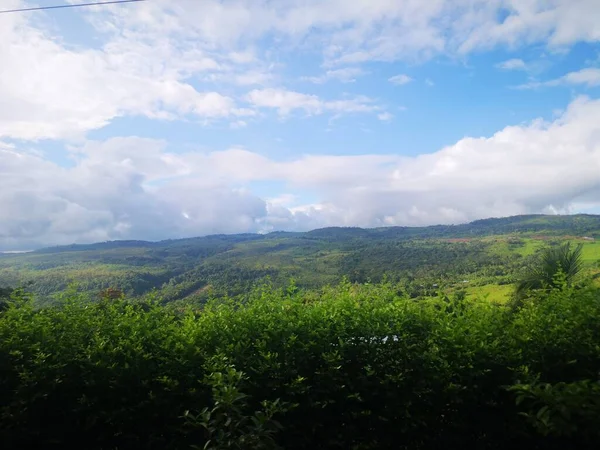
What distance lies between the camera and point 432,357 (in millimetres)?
3898

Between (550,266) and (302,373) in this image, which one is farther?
(550,266)

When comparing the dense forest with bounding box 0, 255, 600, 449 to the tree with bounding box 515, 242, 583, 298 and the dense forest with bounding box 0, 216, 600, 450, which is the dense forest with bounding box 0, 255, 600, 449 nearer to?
the dense forest with bounding box 0, 216, 600, 450

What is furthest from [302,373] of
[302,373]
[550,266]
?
[550,266]

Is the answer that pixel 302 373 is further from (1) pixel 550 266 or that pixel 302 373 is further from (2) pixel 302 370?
(1) pixel 550 266

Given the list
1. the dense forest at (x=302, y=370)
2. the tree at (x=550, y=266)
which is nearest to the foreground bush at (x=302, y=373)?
the dense forest at (x=302, y=370)

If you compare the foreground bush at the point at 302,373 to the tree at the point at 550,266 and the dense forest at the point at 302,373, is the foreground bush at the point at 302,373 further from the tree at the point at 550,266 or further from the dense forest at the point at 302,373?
the tree at the point at 550,266

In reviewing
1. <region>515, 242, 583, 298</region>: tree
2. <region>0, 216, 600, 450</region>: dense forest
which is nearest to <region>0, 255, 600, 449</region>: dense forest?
<region>0, 216, 600, 450</region>: dense forest

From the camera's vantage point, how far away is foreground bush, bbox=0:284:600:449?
3639 mm

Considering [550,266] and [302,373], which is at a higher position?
[550,266]

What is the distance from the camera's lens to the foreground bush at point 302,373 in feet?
11.9

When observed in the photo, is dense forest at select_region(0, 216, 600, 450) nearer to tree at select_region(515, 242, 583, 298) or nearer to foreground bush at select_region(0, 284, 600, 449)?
foreground bush at select_region(0, 284, 600, 449)

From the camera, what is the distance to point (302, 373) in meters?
3.83

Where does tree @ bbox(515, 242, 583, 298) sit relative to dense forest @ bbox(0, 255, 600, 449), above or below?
above

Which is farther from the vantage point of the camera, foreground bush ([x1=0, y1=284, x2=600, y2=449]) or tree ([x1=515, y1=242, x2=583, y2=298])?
tree ([x1=515, y1=242, x2=583, y2=298])
